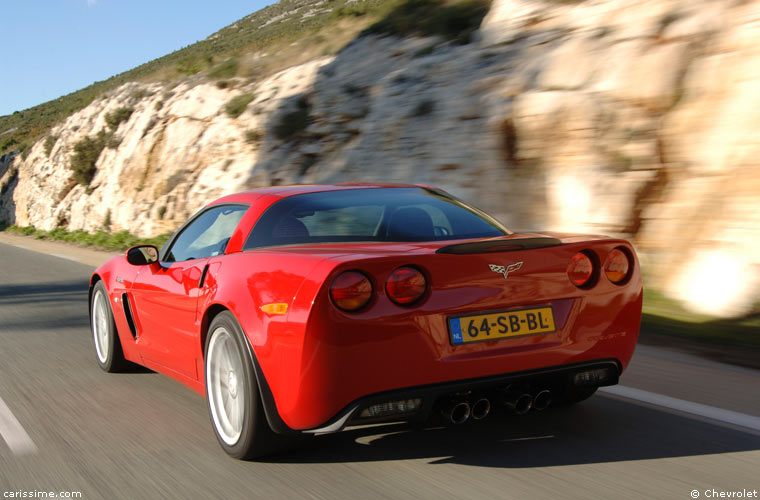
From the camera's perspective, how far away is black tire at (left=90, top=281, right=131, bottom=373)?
18.0ft

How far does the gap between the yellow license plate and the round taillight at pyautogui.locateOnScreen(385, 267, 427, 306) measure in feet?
0.60

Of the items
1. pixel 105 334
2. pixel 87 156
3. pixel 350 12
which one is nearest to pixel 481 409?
pixel 105 334

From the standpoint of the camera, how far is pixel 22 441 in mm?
4086

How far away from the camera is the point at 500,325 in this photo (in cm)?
336

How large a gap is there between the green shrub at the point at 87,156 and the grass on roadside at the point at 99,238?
7.12 feet

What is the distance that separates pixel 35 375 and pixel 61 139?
32.6 meters

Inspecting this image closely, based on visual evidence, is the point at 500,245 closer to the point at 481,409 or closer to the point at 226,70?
the point at 481,409

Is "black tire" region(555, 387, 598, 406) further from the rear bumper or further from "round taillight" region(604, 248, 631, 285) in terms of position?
"round taillight" region(604, 248, 631, 285)

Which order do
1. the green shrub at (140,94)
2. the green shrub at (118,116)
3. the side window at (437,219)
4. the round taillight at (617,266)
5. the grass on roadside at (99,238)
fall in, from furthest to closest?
the green shrub at (118,116) < the green shrub at (140,94) < the grass on roadside at (99,238) < the side window at (437,219) < the round taillight at (617,266)

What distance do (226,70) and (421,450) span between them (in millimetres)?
21850

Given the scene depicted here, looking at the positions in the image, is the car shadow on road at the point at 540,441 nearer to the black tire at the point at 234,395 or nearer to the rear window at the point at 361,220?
the black tire at the point at 234,395

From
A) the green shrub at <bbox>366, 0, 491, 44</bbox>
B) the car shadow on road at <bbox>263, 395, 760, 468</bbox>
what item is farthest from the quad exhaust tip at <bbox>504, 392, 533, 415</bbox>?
the green shrub at <bbox>366, 0, 491, 44</bbox>

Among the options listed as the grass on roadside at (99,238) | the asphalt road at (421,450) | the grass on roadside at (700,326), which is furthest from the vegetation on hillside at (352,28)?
the asphalt road at (421,450)

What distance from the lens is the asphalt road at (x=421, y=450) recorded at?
3.20 meters
